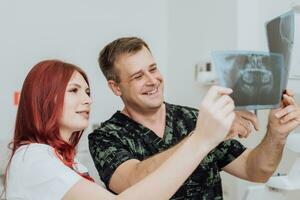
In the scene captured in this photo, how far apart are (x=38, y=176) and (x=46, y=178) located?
0.07 ft

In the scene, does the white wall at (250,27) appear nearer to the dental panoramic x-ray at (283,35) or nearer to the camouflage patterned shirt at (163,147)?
the camouflage patterned shirt at (163,147)

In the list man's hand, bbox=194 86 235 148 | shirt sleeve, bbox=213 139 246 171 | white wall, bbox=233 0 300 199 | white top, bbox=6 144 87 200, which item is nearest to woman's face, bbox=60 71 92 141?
white top, bbox=6 144 87 200

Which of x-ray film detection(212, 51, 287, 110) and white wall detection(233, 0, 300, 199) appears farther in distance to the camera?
white wall detection(233, 0, 300, 199)

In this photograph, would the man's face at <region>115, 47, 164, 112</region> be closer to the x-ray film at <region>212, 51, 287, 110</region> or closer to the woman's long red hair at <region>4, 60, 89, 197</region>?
the woman's long red hair at <region>4, 60, 89, 197</region>

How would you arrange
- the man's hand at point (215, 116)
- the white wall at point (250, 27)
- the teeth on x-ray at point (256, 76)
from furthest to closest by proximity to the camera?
1. the white wall at point (250, 27)
2. the teeth on x-ray at point (256, 76)
3. the man's hand at point (215, 116)

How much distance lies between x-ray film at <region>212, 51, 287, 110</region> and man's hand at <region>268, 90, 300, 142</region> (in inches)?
4.5

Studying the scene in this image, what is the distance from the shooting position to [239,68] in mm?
971

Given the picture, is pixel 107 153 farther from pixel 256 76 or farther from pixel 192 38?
pixel 192 38

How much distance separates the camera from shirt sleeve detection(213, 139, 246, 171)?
4.75 feet

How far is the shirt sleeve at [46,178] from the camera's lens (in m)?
0.96

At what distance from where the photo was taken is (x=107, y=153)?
1283mm

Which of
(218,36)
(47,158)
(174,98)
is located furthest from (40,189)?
(174,98)

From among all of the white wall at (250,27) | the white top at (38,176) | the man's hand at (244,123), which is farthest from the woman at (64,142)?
the white wall at (250,27)

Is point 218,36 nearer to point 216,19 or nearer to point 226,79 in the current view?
point 216,19
